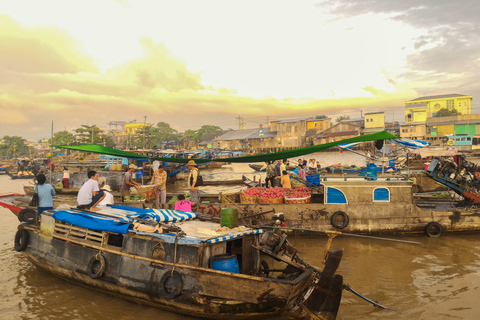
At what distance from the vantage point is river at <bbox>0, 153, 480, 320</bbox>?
659 centimetres

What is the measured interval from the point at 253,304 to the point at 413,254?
639 centimetres

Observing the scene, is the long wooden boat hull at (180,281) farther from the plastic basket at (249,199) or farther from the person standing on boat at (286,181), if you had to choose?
the person standing on boat at (286,181)

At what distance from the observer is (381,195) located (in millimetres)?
11312

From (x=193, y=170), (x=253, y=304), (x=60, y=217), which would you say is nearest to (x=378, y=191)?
(x=193, y=170)

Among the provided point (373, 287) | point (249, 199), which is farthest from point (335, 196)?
point (373, 287)

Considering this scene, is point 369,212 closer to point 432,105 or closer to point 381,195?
point 381,195

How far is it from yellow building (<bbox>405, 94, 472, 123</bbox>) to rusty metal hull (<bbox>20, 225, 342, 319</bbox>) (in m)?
84.2

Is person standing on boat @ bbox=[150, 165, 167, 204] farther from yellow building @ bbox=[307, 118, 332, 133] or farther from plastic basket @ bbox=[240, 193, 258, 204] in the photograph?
yellow building @ bbox=[307, 118, 332, 133]

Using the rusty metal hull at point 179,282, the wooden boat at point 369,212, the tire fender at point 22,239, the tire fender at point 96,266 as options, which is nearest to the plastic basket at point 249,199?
the wooden boat at point 369,212

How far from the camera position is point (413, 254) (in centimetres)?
981

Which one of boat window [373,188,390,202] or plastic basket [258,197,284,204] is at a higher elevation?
boat window [373,188,390,202]

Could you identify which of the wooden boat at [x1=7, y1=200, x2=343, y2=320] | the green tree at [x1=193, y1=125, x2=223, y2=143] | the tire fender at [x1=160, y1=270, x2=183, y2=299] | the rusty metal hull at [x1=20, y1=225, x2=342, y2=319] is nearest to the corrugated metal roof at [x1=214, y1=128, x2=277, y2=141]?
the green tree at [x1=193, y1=125, x2=223, y2=143]

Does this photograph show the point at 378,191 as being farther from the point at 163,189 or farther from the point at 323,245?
the point at 163,189

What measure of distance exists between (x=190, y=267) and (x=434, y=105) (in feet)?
326
